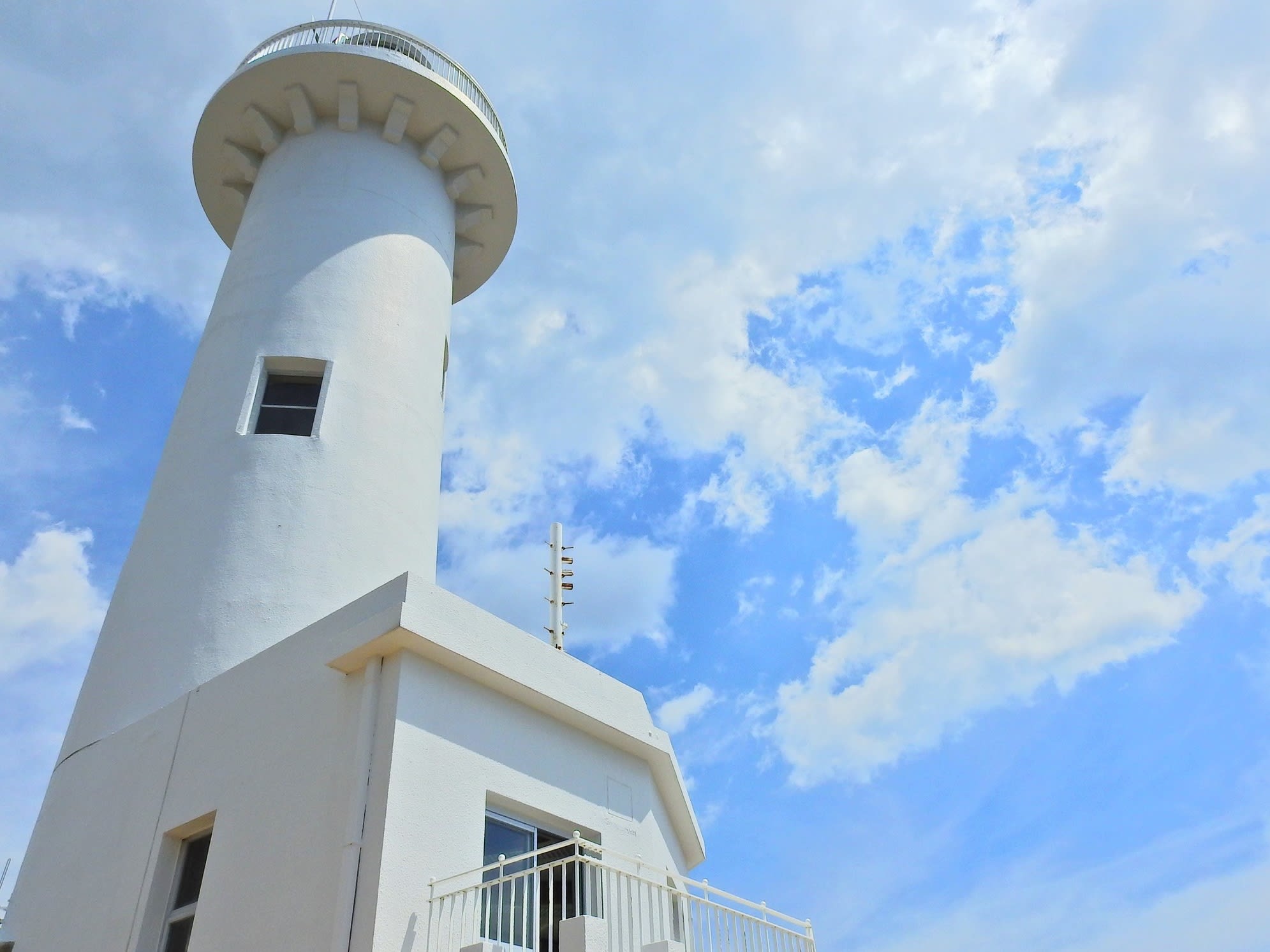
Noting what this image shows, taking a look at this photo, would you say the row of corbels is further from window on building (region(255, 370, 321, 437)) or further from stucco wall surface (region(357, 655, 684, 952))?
stucco wall surface (region(357, 655, 684, 952))

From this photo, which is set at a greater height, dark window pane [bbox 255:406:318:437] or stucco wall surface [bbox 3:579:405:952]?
dark window pane [bbox 255:406:318:437]

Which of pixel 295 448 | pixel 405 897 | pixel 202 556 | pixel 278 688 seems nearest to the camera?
pixel 405 897

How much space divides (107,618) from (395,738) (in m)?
5.56

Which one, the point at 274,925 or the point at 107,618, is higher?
the point at 107,618

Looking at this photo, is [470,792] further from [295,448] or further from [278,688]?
[295,448]

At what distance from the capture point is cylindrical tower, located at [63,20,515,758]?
35.0ft

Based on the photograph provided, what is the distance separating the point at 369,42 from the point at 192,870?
1274cm

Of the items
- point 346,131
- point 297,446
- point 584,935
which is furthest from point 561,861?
point 346,131

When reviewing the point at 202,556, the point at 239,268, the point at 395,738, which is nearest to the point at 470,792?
the point at 395,738

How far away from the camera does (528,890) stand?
26.6ft

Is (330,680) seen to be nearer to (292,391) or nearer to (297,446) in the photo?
(297,446)

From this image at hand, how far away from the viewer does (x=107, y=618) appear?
1135 centimetres

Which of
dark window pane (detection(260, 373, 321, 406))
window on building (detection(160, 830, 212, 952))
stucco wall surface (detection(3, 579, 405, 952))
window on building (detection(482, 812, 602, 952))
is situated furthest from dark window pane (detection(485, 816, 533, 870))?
dark window pane (detection(260, 373, 321, 406))

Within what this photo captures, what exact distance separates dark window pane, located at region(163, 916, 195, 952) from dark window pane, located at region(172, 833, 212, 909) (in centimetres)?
15
